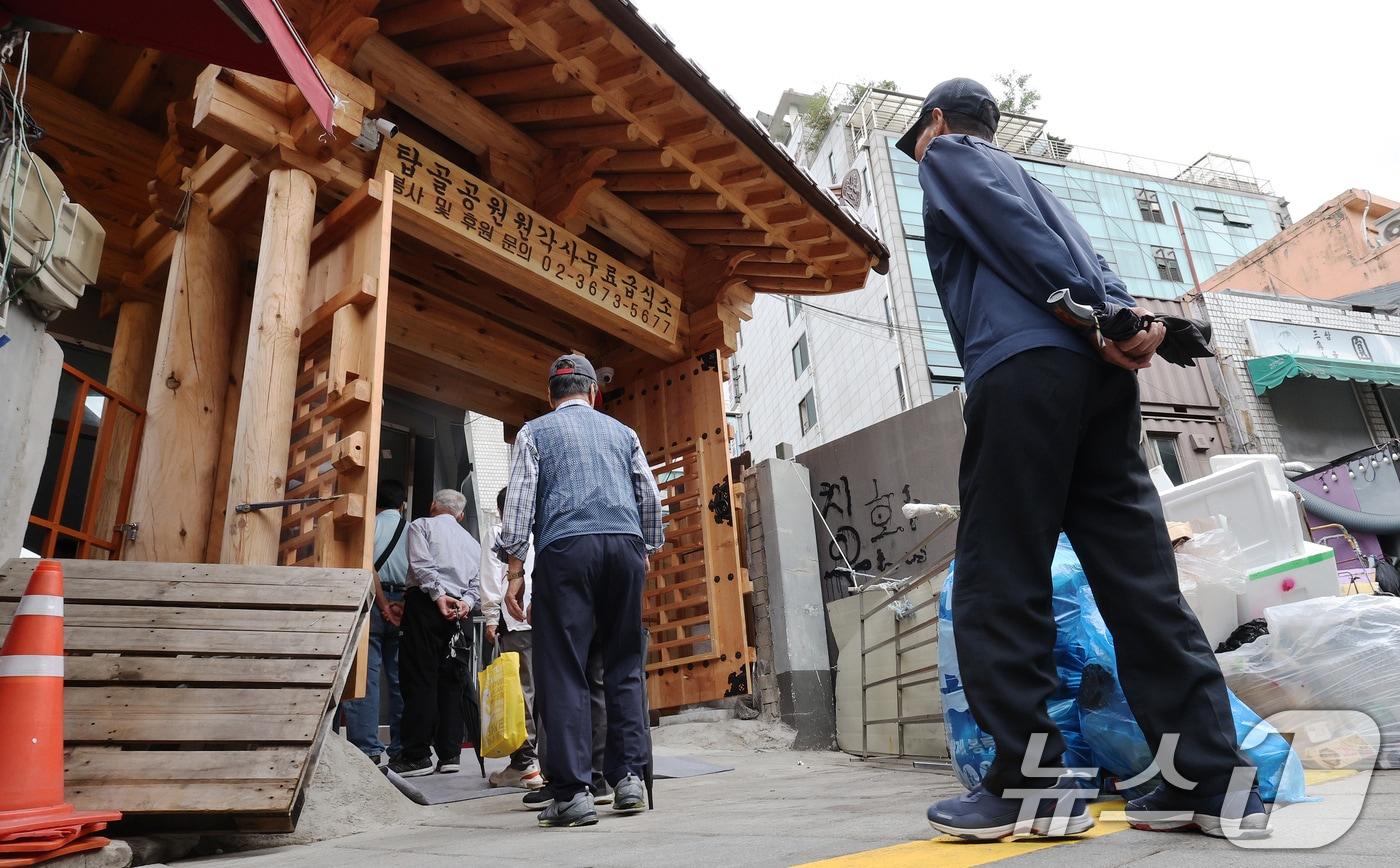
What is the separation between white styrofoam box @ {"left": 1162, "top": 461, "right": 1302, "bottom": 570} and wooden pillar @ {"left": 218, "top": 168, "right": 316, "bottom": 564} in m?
4.25

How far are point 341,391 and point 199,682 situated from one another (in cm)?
195

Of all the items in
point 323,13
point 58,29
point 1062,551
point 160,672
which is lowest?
point 160,672

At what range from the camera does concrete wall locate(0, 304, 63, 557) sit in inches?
135

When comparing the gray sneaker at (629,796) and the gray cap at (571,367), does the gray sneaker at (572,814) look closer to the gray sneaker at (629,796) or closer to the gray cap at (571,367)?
the gray sneaker at (629,796)

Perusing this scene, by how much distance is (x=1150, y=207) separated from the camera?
22062 mm

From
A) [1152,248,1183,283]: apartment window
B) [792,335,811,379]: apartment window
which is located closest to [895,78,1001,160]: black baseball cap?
[792,335,811,379]: apartment window

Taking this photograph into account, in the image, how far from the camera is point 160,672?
9.18 feet

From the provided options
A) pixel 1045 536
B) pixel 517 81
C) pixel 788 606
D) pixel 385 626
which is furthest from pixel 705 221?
pixel 1045 536

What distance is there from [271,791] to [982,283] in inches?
95.9

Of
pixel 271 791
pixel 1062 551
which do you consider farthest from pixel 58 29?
pixel 1062 551

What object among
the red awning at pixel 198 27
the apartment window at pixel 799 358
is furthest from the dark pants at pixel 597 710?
the apartment window at pixel 799 358

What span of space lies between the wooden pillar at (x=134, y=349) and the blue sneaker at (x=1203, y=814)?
6478 millimetres

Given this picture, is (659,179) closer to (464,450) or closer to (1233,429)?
(464,450)

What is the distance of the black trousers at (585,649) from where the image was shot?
2.87m
